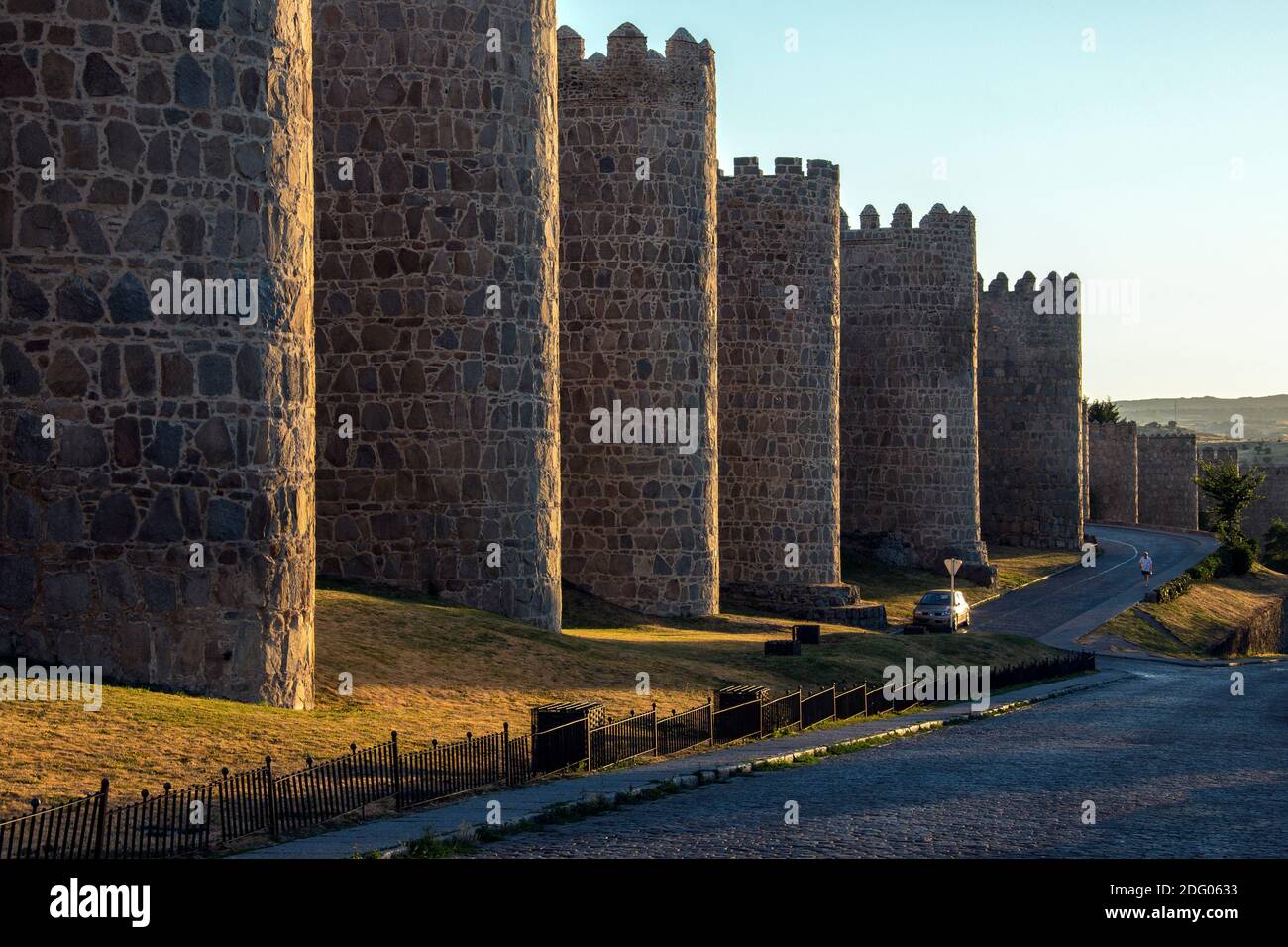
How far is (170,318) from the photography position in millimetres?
18438

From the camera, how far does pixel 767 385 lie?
4453 cm

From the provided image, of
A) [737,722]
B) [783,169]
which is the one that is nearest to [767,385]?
[783,169]

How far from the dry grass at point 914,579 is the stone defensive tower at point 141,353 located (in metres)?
27.5

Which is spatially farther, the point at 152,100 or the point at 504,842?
the point at 152,100

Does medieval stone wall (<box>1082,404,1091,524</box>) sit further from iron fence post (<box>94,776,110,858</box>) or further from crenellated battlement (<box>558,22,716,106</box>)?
iron fence post (<box>94,776,110,858</box>)

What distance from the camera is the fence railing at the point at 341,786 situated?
42.2ft

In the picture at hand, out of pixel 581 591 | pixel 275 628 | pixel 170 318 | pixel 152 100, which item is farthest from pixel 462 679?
pixel 581 591

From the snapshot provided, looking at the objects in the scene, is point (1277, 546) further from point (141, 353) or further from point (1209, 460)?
point (141, 353)

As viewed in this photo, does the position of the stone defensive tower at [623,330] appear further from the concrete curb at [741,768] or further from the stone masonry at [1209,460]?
the stone masonry at [1209,460]

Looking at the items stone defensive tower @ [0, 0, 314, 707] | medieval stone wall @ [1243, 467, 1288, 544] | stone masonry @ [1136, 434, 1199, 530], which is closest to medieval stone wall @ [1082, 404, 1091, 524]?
stone masonry @ [1136, 434, 1199, 530]

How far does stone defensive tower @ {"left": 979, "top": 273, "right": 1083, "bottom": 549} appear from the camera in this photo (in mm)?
66125

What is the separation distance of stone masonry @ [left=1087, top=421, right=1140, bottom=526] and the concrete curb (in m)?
55.6
